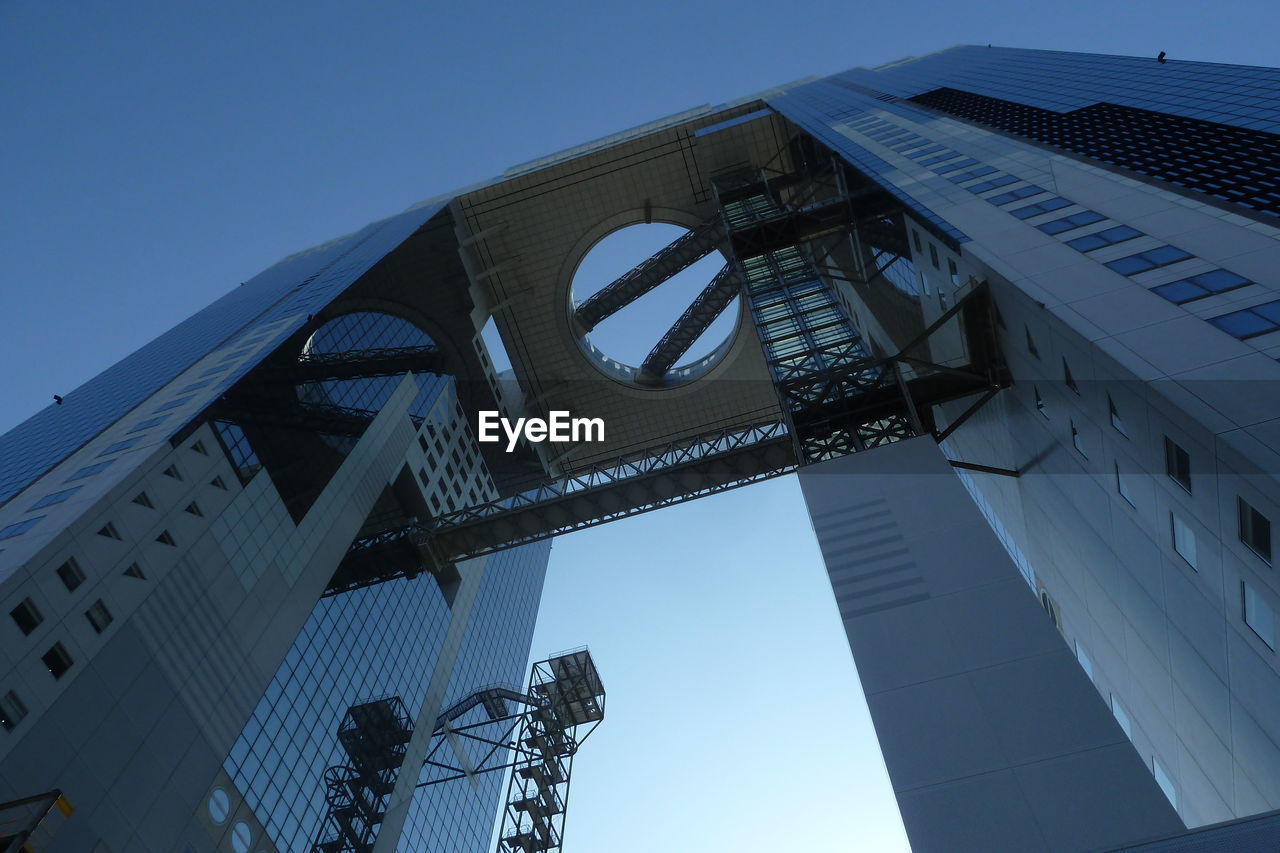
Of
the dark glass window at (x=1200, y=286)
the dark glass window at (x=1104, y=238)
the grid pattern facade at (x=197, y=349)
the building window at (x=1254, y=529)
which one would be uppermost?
the grid pattern facade at (x=197, y=349)

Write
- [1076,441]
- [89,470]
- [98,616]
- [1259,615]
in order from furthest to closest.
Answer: [89,470], [98,616], [1076,441], [1259,615]

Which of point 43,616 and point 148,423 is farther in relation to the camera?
point 148,423

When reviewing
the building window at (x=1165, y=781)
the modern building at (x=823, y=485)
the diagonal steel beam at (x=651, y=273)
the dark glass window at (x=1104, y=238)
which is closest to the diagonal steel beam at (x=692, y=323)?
the modern building at (x=823, y=485)

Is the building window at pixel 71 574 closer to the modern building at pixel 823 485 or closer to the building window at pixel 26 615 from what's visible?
the modern building at pixel 823 485

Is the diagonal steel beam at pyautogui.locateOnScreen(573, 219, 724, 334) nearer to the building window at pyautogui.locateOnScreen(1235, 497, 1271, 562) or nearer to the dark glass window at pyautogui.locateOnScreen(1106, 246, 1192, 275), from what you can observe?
the dark glass window at pyautogui.locateOnScreen(1106, 246, 1192, 275)

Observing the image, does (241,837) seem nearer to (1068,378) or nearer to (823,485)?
(823,485)

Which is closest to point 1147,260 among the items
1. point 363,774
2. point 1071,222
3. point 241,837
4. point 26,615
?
point 1071,222

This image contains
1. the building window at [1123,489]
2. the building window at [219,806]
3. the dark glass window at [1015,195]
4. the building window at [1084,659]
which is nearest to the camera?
the building window at [1123,489]

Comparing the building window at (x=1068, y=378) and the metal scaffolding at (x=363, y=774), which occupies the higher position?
the building window at (x=1068, y=378)
